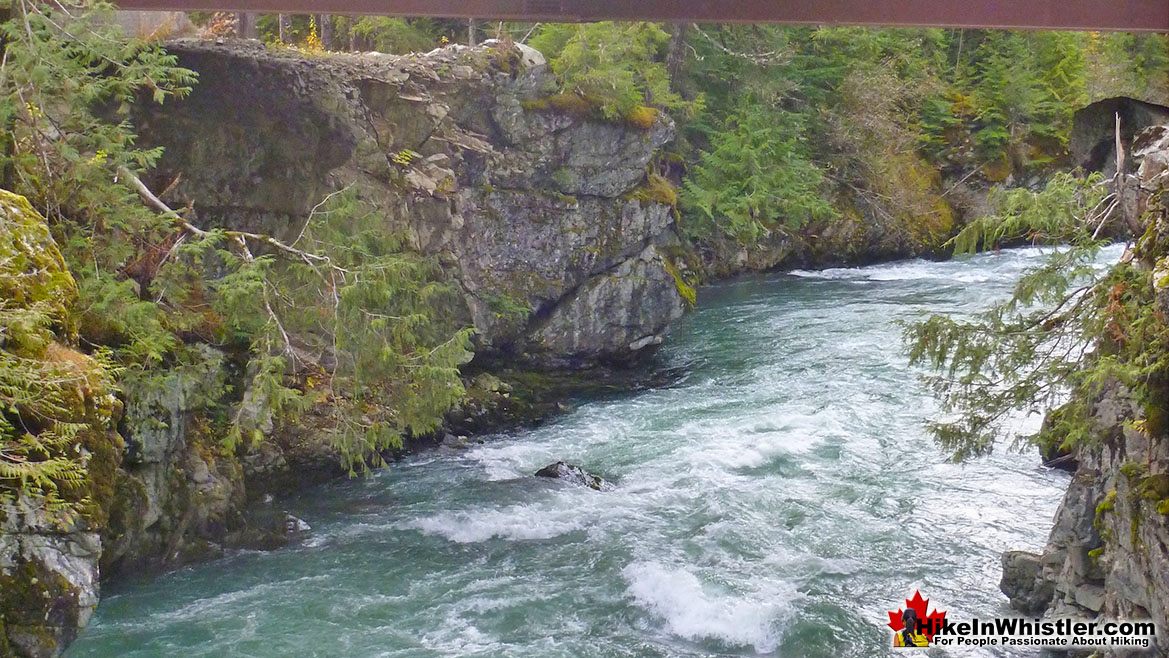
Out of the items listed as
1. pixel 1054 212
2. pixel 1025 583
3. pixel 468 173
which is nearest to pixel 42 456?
pixel 1054 212

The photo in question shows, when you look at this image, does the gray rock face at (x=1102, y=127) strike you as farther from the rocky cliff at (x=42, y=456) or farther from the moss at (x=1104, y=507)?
the rocky cliff at (x=42, y=456)

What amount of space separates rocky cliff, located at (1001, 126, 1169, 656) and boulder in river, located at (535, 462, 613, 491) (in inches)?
221

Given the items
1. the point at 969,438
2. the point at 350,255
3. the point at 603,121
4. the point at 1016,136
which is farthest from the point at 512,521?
the point at 1016,136

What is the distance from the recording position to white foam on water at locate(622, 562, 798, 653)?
9.59m

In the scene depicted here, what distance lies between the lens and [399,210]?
1611 cm

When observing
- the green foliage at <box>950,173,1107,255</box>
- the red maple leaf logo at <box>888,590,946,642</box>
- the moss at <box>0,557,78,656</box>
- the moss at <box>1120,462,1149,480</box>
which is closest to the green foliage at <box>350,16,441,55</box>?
the green foliage at <box>950,173,1107,255</box>

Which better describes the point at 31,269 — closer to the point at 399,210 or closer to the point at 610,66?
the point at 399,210

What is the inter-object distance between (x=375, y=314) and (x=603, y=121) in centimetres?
877

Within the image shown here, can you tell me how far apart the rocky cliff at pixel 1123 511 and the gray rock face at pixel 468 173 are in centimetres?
995

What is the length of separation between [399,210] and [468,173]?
1832 millimetres

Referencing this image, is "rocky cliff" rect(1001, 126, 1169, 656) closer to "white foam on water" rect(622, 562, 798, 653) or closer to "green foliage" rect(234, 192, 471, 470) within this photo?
"white foam on water" rect(622, 562, 798, 653)

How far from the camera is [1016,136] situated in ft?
105

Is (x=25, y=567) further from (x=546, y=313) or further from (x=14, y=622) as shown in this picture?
(x=546, y=313)

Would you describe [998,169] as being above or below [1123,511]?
above
